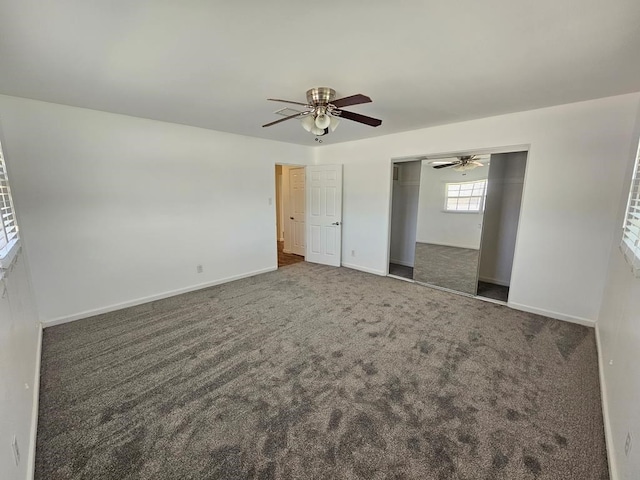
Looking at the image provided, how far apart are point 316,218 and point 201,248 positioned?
2.29 metres

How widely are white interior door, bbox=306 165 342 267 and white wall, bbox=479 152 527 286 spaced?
244 centimetres

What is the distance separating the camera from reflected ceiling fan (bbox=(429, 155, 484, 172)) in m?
3.71

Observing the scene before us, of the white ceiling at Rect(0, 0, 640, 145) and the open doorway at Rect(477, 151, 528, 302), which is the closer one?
the white ceiling at Rect(0, 0, 640, 145)

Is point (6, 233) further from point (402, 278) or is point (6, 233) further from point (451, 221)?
point (451, 221)

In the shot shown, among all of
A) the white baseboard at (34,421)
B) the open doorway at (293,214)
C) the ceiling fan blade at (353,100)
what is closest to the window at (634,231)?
the ceiling fan blade at (353,100)

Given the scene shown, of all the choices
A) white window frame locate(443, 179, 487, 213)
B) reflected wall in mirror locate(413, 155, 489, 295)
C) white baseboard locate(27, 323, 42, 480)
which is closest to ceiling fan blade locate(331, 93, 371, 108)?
reflected wall in mirror locate(413, 155, 489, 295)

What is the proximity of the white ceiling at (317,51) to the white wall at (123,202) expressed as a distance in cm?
42

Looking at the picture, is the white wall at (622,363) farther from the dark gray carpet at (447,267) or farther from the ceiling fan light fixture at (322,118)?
the ceiling fan light fixture at (322,118)

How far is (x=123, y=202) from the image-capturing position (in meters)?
3.24

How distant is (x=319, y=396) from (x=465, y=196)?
353 cm

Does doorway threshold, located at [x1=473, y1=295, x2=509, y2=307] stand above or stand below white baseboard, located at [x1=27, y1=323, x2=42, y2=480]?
above

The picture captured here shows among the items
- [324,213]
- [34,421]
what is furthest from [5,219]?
[324,213]

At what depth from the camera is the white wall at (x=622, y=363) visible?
125 cm

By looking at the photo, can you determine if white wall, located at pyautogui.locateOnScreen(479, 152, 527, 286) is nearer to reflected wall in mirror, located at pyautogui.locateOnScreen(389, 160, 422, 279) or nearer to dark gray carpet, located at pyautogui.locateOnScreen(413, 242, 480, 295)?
dark gray carpet, located at pyautogui.locateOnScreen(413, 242, 480, 295)
